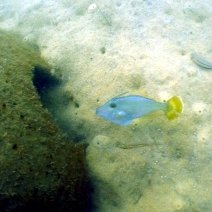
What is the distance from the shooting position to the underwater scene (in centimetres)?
354

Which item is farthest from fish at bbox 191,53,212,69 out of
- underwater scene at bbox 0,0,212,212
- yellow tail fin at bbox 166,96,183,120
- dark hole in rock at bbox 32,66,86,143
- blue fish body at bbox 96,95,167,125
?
dark hole in rock at bbox 32,66,86,143

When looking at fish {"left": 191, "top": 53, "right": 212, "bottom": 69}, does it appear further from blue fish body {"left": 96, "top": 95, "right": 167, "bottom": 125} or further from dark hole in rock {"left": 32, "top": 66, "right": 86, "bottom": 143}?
dark hole in rock {"left": 32, "top": 66, "right": 86, "bottom": 143}

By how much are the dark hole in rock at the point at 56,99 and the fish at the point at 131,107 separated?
3.58 feet

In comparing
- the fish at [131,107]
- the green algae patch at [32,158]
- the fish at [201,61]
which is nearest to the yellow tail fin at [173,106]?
the fish at [131,107]

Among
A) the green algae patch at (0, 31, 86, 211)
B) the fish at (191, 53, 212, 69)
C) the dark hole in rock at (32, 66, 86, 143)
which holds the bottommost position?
the dark hole in rock at (32, 66, 86, 143)

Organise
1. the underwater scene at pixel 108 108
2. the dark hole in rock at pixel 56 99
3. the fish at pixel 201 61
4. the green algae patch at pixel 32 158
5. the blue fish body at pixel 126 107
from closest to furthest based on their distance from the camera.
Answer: the green algae patch at pixel 32 158, the underwater scene at pixel 108 108, the blue fish body at pixel 126 107, the dark hole in rock at pixel 56 99, the fish at pixel 201 61

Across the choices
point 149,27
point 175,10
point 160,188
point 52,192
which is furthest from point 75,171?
point 175,10

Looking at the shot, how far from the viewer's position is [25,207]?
10.9 ft

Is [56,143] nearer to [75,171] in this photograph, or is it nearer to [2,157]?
[75,171]

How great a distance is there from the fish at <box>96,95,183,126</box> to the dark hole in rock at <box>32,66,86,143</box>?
1.09 meters

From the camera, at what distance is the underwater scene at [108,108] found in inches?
140

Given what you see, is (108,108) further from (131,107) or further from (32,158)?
(32,158)

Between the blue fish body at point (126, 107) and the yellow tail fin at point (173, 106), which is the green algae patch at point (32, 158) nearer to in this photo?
the blue fish body at point (126, 107)

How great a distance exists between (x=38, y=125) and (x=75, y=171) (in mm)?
722
